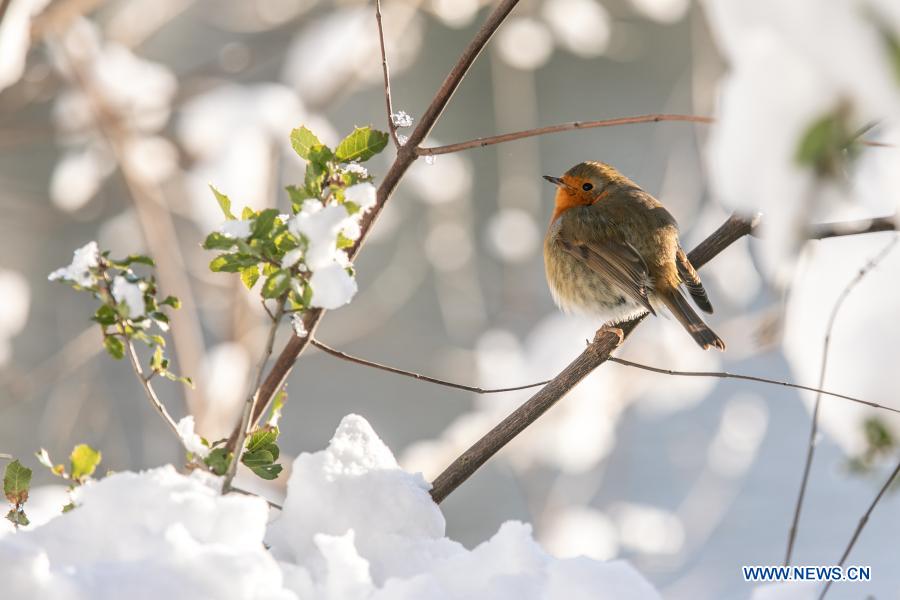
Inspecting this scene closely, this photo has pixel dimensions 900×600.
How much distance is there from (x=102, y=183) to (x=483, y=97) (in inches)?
96.0

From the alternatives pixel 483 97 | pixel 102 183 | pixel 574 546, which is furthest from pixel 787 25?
pixel 483 97

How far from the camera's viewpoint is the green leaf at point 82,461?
0.55 m

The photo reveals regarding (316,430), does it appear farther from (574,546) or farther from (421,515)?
(421,515)

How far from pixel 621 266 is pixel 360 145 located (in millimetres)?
977

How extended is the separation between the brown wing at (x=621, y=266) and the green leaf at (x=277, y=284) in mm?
988

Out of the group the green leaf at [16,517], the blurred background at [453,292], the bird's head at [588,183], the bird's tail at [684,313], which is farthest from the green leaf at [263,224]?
the bird's head at [588,183]

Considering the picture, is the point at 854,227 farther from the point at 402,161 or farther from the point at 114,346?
the point at 114,346

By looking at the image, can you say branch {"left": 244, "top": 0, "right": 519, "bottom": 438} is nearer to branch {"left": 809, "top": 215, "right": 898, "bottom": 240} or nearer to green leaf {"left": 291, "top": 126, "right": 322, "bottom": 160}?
green leaf {"left": 291, "top": 126, "right": 322, "bottom": 160}

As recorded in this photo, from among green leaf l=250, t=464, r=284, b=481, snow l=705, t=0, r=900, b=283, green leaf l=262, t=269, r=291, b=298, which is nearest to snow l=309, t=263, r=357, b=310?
green leaf l=262, t=269, r=291, b=298

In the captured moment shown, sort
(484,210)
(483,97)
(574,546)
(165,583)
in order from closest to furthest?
(165,583) → (574,546) → (483,97) → (484,210)

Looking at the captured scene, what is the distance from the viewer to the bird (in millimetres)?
1424

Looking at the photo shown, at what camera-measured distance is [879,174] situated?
12.4 inches

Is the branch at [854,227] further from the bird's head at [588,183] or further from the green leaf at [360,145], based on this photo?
the bird's head at [588,183]

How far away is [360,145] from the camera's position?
20.6 inches
